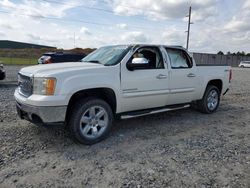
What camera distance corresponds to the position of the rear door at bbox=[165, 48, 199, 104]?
557 cm

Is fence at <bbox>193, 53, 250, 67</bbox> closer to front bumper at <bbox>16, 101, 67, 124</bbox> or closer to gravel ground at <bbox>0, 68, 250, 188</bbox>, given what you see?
gravel ground at <bbox>0, 68, 250, 188</bbox>

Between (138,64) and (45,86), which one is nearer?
(45,86)

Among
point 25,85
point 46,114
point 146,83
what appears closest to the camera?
point 46,114

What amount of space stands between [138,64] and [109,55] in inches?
26.6

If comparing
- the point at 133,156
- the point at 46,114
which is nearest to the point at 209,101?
the point at 133,156

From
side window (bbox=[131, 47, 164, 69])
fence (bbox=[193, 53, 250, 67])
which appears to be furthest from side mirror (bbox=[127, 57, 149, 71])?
fence (bbox=[193, 53, 250, 67])

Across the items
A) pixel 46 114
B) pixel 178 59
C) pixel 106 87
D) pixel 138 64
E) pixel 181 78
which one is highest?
pixel 178 59

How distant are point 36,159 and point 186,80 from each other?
3.80 metres

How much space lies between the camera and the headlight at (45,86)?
3861 mm

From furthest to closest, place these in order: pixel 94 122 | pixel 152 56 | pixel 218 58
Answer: pixel 218 58
pixel 152 56
pixel 94 122

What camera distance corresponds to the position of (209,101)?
6.83 meters

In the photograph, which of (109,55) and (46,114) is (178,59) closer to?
(109,55)

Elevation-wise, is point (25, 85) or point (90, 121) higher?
point (25, 85)

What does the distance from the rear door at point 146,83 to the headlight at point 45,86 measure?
133 centimetres
